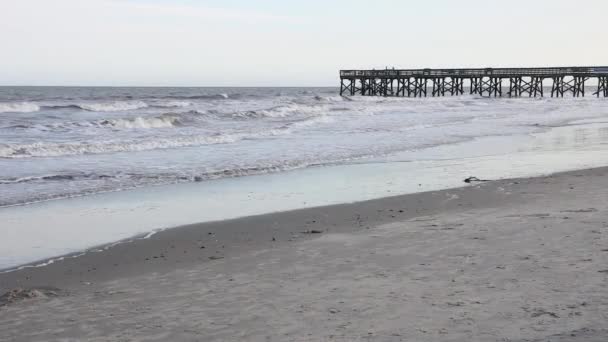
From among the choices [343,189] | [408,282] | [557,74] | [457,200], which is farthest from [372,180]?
[557,74]

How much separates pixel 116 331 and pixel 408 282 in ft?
7.55

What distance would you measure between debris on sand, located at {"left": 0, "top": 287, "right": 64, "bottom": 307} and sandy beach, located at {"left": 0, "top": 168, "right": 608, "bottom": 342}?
0.07 ft

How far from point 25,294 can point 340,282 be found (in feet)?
8.59

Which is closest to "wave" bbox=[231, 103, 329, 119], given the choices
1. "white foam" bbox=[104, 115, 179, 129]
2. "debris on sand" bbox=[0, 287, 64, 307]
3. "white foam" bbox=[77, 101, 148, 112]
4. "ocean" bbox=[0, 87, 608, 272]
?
"white foam" bbox=[104, 115, 179, 129]

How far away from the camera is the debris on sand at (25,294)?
5.72m

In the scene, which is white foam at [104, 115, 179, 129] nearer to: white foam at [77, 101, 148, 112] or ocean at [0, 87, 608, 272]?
ocean at [0, 87, 608, 272]

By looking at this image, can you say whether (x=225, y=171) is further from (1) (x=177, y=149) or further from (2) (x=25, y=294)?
(2) (x=25, y=294)

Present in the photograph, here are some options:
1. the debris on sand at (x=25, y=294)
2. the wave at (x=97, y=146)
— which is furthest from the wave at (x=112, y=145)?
the debris on sand at (x=25, y=294)

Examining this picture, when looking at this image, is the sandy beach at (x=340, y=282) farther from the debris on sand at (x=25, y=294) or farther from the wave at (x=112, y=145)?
the wave at (x=112, y=145)

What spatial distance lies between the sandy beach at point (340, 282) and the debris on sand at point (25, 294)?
0.02 metres

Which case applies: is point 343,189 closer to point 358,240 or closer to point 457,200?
point 457,200

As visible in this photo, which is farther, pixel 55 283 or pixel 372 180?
pixel 372 180

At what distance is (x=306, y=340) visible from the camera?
4457 mm

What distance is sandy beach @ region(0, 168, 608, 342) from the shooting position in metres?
4.68
